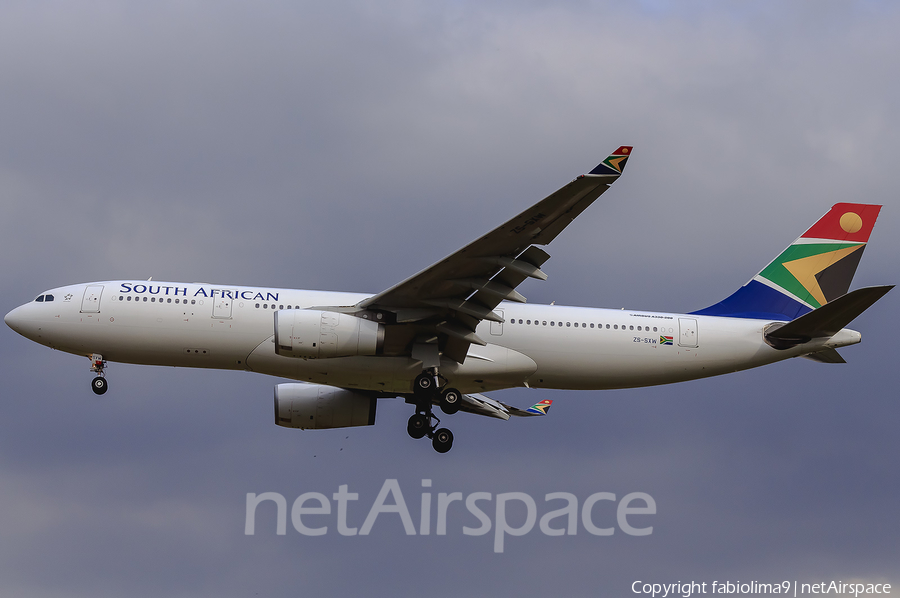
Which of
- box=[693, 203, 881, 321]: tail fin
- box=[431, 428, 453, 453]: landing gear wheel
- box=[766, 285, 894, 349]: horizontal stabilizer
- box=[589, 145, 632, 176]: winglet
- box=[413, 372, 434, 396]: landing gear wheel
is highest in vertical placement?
box=[693, 203, 881, 321]: tail fin

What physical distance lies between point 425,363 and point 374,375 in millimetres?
1586

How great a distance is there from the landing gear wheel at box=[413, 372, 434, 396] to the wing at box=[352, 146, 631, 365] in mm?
593

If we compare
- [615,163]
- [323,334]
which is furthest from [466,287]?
[615,163]

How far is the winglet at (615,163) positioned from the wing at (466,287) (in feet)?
3.29

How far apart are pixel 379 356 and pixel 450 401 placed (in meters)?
2.68

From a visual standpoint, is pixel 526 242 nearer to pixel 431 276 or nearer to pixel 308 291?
pixel 431 276

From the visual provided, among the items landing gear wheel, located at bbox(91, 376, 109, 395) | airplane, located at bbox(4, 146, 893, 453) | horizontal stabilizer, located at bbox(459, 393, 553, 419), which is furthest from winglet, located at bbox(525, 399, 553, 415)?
landing gear wheel, located at bbox(91, 376, 109, 395)

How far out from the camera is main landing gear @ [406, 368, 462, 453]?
28375mm

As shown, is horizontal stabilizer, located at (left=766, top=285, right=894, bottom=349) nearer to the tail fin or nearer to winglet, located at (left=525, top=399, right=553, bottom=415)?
the tail fin

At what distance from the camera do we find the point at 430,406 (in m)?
29.4

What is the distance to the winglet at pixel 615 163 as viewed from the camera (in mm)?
21078

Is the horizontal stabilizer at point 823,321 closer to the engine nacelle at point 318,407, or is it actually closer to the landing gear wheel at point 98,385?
the engine nacelle at point 318,407

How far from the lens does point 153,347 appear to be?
1107 inches

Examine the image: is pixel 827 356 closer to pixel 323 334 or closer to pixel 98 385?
pixel 323 334
